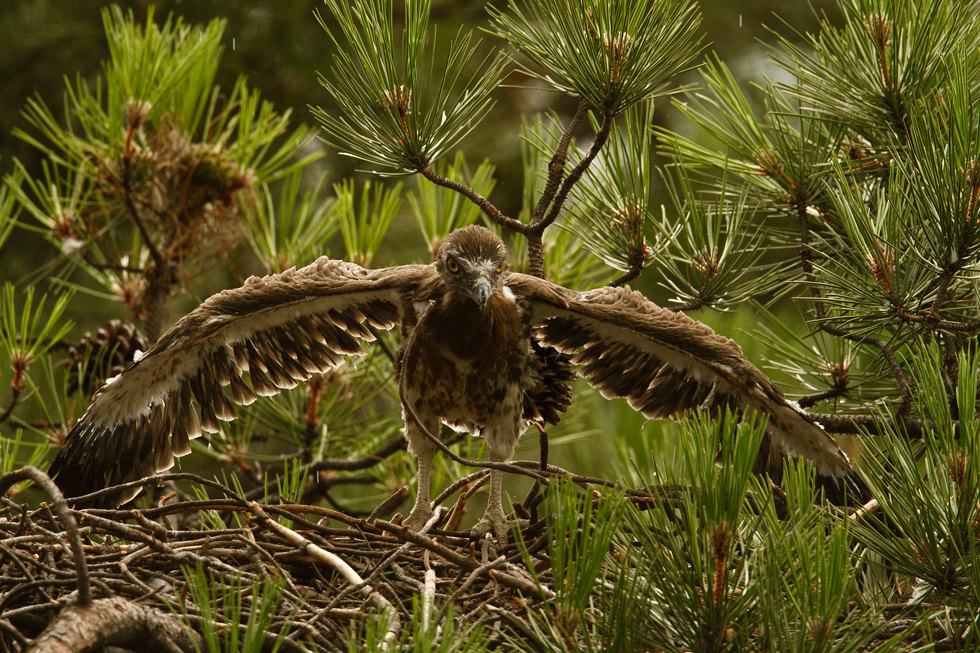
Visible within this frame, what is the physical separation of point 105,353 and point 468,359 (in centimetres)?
209

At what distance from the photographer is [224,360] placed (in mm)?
4184

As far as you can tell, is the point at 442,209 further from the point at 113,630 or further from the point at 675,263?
the point at 113,630

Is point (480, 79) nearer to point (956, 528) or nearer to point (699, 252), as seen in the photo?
point (699, 252)

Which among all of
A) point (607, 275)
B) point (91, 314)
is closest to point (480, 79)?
point (607, 275)

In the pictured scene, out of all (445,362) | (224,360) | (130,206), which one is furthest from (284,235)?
(445,362)

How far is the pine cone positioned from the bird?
2.28 feet

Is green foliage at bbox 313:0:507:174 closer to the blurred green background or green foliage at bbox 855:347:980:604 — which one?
green foliage at bbox 855:347:980:604

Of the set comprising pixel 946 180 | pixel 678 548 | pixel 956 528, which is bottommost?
pixel 678 548

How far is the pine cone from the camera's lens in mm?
4637

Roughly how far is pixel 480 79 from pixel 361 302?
1230 millimetres

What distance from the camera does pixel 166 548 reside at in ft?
8.74

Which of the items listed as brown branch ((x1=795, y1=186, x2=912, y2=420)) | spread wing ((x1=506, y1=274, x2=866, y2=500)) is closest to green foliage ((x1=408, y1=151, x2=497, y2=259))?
spread wing ((x1=506, y1=274, x2=866, y2=500))

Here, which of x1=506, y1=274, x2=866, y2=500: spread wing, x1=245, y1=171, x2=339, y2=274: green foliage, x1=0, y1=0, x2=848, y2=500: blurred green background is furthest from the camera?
x1=0, y1=0, x2=848, y2=500: blurred green background

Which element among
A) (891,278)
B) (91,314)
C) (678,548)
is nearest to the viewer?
(678,548)
